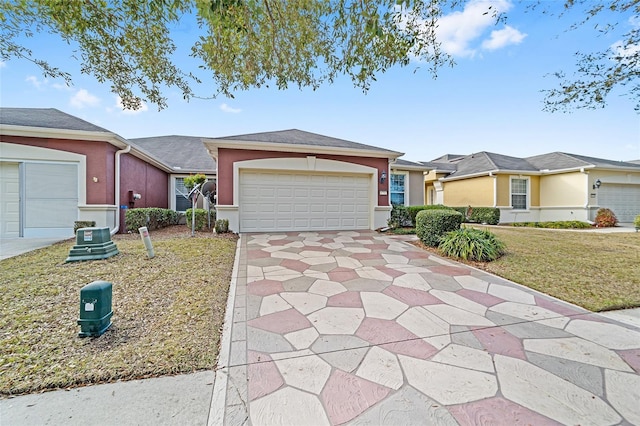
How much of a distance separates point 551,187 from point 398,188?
8.64m

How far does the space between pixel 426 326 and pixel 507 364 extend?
0.79 metres

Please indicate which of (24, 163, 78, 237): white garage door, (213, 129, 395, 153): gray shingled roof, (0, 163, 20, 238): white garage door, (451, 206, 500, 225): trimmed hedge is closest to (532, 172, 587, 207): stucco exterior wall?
(451, 206, 500, 225): trimmed hedge

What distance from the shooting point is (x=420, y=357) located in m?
2.33

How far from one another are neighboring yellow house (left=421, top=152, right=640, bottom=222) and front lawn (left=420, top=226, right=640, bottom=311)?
722 cm

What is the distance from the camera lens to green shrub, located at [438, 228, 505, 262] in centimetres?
573

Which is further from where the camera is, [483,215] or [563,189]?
[563,189]

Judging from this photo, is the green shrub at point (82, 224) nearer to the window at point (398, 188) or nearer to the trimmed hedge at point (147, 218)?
the trimmed hedge at point (147, 218)

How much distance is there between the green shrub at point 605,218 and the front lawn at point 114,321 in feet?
57.0

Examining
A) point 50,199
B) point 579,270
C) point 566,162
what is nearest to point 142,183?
point 50,199

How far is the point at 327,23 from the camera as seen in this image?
4793 millimetres

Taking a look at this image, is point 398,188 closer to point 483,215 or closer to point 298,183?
point 483,215

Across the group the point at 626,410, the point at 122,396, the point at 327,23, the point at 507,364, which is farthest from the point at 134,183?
the point at 626,410

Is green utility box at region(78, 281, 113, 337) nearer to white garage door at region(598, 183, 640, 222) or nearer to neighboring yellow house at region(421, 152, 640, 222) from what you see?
neighboring yellow house at region(421, 152, 640, 222)

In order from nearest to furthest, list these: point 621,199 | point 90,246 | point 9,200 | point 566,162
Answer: point 90,246, point 9,200, point 621,199, point 566,162
